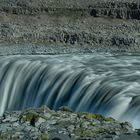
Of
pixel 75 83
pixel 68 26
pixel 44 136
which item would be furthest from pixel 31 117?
pixel 68 26

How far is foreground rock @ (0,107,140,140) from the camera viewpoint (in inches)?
451

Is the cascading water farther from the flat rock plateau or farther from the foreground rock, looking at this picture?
the flat rock plateau

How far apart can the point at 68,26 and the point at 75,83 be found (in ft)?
35.1

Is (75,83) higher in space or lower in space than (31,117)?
lower

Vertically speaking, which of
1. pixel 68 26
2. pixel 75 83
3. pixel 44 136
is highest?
pixel 44 136

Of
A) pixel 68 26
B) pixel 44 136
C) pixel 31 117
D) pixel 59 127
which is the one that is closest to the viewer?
pixel 44 136

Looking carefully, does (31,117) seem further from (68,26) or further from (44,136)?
(68,26)

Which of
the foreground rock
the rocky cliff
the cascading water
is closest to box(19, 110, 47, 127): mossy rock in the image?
the foreground rock

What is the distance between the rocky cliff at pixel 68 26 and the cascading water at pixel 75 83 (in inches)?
123

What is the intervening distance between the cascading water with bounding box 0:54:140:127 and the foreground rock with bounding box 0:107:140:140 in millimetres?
2047

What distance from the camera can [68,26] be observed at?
28.1 m

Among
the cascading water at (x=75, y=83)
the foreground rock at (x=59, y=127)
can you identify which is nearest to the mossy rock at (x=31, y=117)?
the foreground rock at (x=59, y=127)

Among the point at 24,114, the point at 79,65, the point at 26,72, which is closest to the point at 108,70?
the point at 79,65

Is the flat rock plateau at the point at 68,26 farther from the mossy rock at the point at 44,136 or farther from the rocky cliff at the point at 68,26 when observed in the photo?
the mossy rock at the point at 44,136
